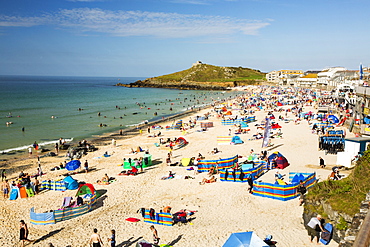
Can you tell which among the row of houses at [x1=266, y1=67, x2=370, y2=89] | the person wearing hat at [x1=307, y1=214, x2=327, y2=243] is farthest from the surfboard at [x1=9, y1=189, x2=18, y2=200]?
the row of houses at [x1=266, y1=67, x2=370, y2=89]

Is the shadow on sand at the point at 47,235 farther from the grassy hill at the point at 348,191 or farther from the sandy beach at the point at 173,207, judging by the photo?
the grassy hill at the point at 348,191

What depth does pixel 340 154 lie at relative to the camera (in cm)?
1588

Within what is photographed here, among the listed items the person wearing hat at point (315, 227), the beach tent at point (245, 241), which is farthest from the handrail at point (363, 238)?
the person wearing hat at point (315, 227)

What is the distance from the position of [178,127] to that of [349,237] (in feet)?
90.7

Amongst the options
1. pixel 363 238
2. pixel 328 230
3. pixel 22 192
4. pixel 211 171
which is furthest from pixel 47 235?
pixel 363 238

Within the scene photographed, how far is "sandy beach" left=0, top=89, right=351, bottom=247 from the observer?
10453mm

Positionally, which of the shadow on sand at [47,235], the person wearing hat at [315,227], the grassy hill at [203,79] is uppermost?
the grassy hill at [203,79]

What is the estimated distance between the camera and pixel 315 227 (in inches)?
358

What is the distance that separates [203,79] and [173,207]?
14164 centimetres

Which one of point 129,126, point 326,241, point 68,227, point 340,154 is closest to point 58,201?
point 68,227

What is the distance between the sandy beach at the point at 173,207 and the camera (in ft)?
34.3

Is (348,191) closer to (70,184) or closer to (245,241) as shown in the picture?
(245,241)

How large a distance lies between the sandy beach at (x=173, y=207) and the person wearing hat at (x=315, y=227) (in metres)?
0.32

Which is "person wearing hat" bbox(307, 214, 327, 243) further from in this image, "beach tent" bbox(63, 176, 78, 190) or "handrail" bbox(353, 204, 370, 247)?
"beach tent" bbox(63, 176, 78, 190)
